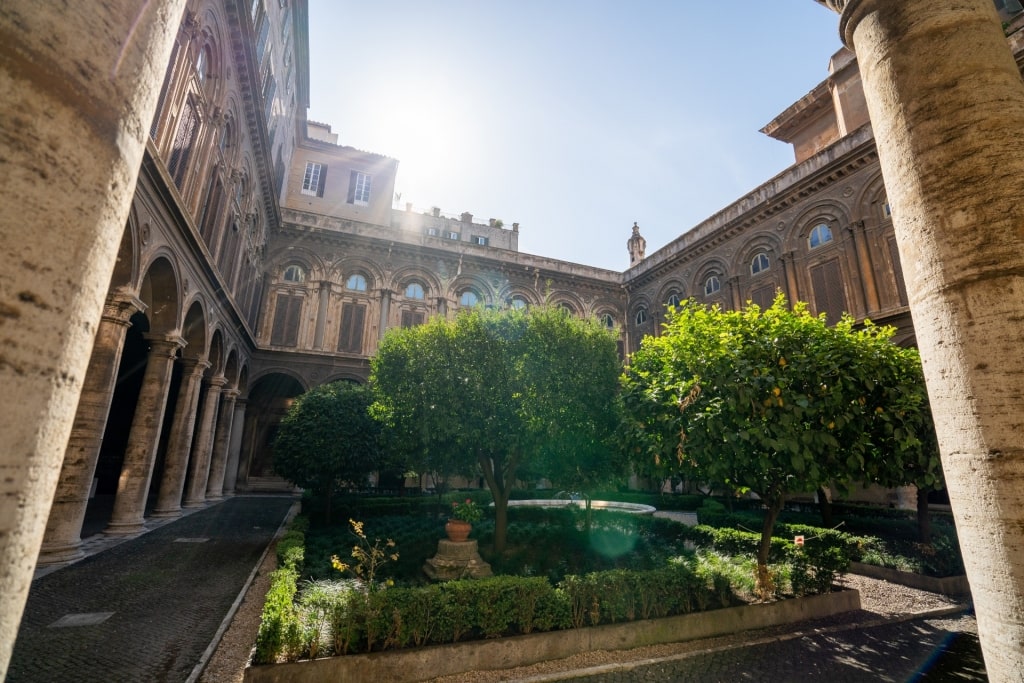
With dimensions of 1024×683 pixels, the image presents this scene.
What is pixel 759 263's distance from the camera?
2245cm

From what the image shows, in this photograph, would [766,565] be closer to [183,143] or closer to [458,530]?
[458,530]

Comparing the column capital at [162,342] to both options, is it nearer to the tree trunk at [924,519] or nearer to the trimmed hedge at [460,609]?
the trimmed hedge at [460,609]

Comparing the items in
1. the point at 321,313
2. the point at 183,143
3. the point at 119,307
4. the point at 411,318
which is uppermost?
the point at 411,318

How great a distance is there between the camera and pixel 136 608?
20.9ft

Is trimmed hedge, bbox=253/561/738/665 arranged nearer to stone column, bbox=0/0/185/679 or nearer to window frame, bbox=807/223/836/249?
stone column, bbox=0/0/185/679

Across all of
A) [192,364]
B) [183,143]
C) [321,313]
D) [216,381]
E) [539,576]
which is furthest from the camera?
[321,313]

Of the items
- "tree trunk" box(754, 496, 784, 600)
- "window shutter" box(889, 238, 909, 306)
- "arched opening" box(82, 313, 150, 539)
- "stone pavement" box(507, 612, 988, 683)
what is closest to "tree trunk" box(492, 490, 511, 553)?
"tree trunk" box(754, 496, 784, 600)

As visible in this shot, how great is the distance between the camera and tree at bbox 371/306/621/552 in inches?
393

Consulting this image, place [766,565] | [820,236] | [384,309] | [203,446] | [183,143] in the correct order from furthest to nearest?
[384,309]
[820,236]
[203,446]
[183,143]
[766,565]

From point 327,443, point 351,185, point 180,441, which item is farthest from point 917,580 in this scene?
point 351,185

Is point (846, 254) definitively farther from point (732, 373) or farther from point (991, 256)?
point (991, 256)

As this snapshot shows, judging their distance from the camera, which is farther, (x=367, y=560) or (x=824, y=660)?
(x=367, y=560)

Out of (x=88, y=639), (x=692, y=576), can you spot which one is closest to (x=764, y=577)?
(x=692, y=576)

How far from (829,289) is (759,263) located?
362 centimetres
